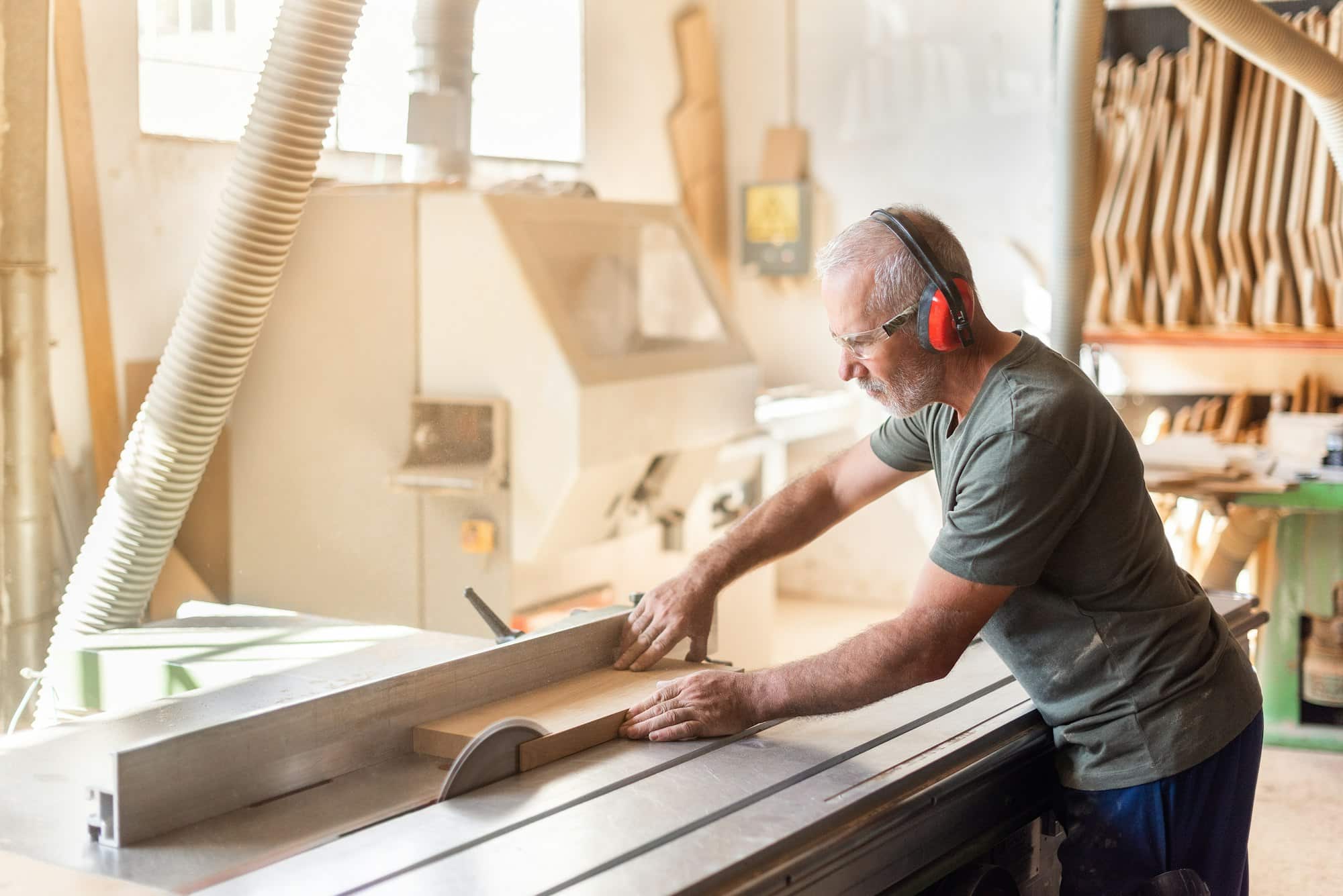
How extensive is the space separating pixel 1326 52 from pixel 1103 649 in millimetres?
1909

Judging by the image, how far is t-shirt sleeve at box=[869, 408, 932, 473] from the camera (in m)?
1.83

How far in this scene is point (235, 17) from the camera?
332cm

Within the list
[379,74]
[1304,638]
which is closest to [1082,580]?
[1304,638]

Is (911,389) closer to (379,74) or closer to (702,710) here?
(702,710)

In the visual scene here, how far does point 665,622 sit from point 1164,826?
27.1 inches

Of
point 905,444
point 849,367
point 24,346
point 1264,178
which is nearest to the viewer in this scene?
point 849,367

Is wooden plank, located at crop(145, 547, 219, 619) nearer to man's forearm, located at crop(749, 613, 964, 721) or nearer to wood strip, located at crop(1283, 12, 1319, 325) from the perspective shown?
man's forearm, located at crop(749, 613, 964, 721)

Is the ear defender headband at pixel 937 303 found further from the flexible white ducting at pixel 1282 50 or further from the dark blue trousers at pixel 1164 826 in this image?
the flexible white ducting at pixel 1282 50

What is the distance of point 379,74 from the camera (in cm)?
376

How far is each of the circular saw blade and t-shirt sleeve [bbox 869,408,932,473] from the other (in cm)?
67

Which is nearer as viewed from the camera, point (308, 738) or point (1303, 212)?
point (308, 738)

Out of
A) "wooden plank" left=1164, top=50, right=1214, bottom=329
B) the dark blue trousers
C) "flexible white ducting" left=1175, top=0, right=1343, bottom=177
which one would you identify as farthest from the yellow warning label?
the dark blue trousers

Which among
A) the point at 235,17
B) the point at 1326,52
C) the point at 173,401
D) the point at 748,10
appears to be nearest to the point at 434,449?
the point at 173,401

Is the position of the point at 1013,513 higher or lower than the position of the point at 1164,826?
higher
